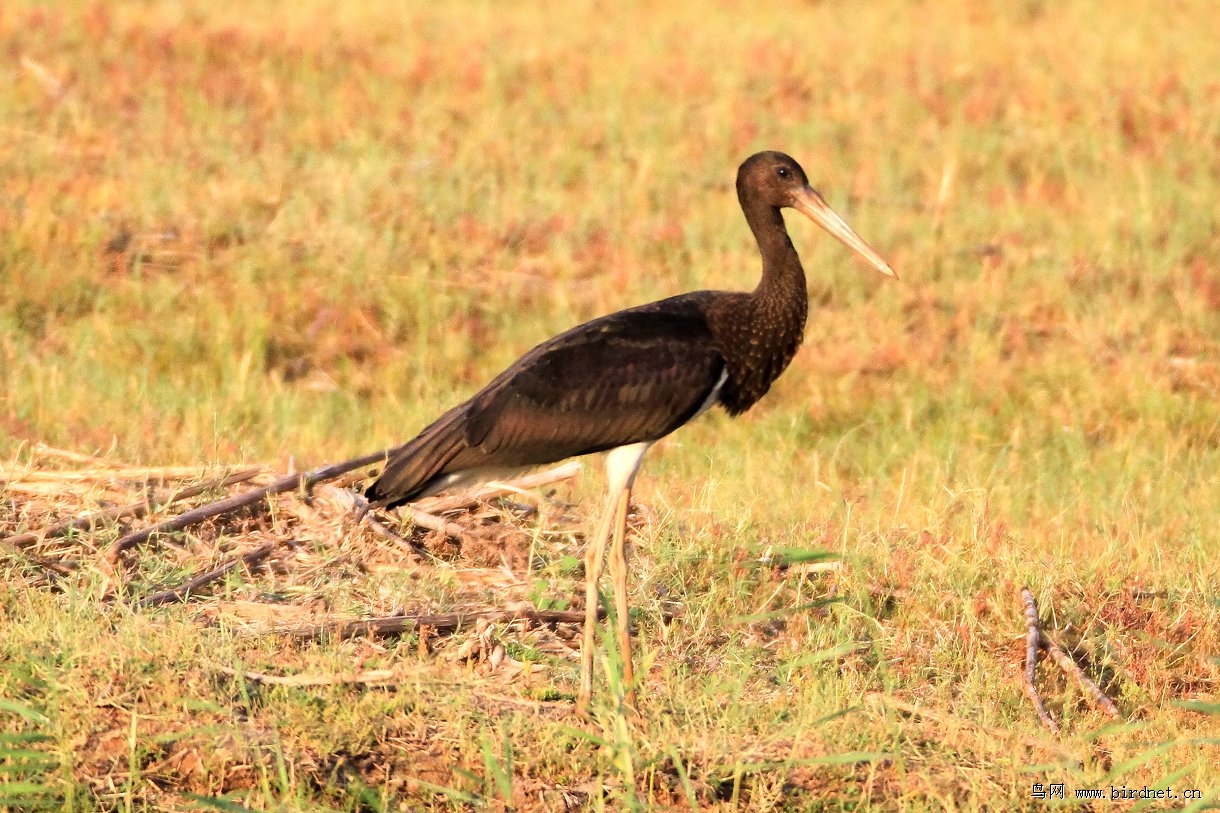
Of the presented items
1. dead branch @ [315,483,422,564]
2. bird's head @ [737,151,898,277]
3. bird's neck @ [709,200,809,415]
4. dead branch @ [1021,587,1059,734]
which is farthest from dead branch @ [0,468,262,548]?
dead branch @ [1021,587,1059,734]

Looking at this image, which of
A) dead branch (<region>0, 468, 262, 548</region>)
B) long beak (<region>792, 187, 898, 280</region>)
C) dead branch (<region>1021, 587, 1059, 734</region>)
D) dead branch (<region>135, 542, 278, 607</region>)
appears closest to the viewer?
dead branch (<region>1021, 587, 1059, 734</region>)

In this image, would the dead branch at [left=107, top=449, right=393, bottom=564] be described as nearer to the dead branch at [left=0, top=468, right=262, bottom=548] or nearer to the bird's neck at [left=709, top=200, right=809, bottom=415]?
the dead branch at [left=0, top=468, right=262, bottom=548]

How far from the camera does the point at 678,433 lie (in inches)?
336

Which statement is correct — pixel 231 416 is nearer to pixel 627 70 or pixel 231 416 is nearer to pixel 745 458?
pixel 745 458

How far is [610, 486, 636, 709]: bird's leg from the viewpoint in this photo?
5.43m

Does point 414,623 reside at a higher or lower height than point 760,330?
lower

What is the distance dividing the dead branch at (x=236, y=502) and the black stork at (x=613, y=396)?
1.68ft

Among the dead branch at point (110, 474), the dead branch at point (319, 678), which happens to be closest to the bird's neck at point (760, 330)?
the dead branch at point (319, 678)

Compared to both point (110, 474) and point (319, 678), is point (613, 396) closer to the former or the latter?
point (319, 678)

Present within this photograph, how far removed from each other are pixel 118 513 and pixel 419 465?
3.90 ft

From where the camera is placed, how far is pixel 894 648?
5840 millimetres

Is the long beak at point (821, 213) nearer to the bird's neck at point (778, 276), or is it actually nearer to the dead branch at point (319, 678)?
the bird's neck at point (778, 276)

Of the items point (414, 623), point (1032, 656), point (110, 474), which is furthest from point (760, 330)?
point (110, 474)

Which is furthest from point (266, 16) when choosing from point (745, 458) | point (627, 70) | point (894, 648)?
point (894, 648)
